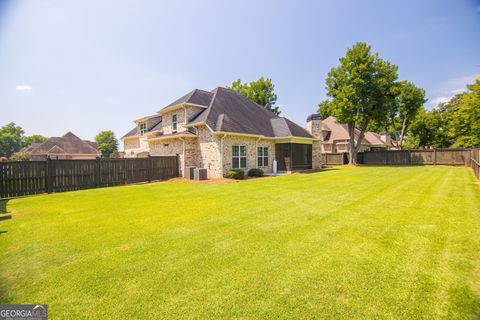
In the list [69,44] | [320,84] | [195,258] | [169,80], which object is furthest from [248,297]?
[320,84]

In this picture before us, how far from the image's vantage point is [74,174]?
12.2 m

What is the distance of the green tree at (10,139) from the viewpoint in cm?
6359

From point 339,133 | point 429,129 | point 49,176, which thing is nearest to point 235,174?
point 49,176

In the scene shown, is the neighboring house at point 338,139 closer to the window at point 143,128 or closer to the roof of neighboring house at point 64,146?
the window at point 143,128

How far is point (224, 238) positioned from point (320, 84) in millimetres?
30383

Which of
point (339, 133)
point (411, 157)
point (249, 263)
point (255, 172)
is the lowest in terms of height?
point (249, 263)

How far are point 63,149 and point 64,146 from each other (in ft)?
2.98

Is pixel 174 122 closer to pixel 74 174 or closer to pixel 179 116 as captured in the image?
pixel 179 116

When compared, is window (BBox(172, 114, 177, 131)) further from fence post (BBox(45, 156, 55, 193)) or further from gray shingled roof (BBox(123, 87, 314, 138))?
fence post (BBox(45, 156, 55, 193))

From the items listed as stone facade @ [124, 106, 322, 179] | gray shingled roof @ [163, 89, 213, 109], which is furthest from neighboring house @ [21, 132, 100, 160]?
gray shingled roof @ [163, 89, 213, 109]

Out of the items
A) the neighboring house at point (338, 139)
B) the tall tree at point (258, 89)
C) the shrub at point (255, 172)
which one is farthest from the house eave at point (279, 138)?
the tall tree at point (258, 89)

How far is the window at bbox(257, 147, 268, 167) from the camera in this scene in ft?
62.0

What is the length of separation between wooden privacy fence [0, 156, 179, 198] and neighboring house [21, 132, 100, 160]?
82.2 ft

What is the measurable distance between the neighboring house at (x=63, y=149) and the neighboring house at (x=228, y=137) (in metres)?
19.7
